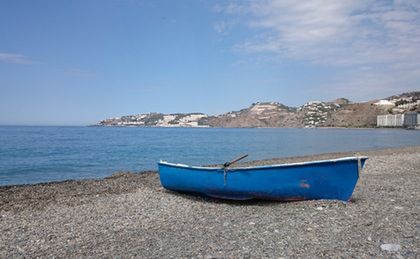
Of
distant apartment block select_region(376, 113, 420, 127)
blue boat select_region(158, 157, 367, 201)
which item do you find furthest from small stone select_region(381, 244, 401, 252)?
distant apartment block select_region(376, 113, 420, 127)

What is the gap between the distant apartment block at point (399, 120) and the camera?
6644 inches

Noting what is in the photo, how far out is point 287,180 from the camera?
37.6 feet

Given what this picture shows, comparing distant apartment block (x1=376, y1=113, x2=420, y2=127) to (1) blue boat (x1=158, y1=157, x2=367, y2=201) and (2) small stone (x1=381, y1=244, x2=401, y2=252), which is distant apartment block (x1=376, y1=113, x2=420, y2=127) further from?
(2) small stone (x1=381, y1=244, x2=401, y2=252)

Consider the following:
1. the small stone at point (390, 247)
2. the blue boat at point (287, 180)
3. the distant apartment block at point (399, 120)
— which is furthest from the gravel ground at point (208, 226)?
the distant apartment block at point (399, 120)

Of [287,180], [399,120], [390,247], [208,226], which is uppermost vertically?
[287,180]

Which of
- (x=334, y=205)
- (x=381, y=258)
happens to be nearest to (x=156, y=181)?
(x=334, y=205)

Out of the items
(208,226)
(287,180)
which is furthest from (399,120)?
(208,226)

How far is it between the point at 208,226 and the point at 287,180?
3198 millimetres

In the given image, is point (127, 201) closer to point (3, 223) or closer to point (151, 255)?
point (3, 223)

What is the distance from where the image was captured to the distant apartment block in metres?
169

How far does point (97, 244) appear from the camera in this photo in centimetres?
812

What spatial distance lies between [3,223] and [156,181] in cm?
941

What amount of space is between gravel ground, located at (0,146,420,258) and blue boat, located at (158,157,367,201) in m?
0.33

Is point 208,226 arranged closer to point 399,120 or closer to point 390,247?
point 390,247
